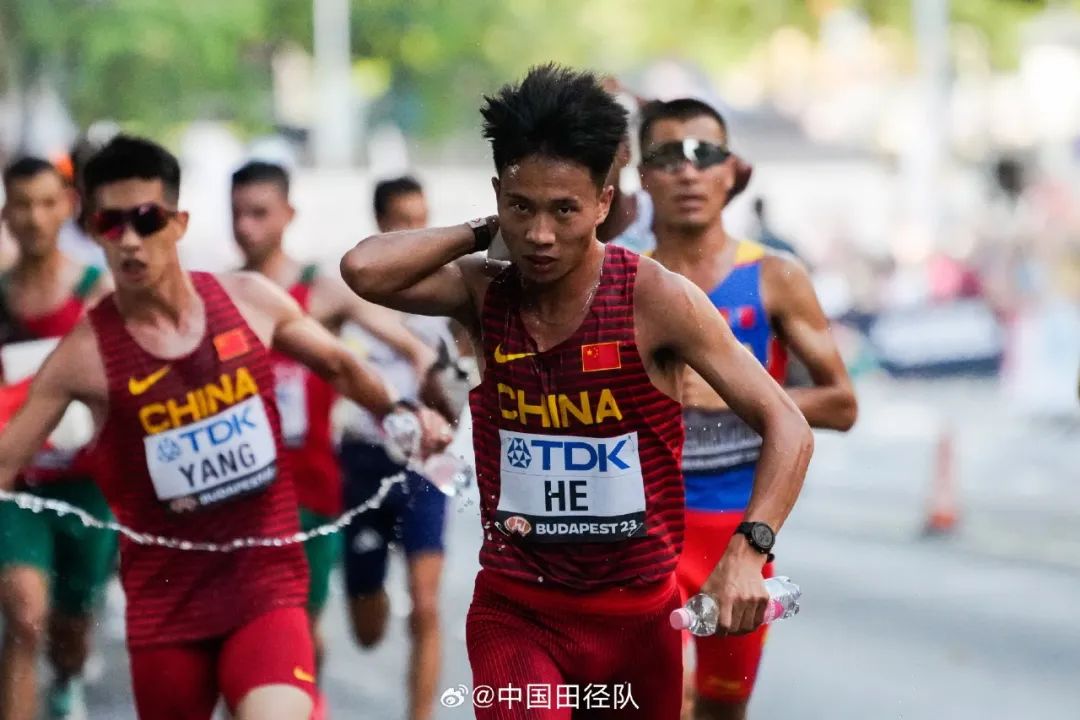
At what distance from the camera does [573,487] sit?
4.42 m

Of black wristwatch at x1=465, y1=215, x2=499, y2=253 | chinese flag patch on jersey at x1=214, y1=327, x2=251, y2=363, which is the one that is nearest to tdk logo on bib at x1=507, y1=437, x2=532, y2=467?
black wristwatch at x1=465, y1=215, x2=499, y2=253

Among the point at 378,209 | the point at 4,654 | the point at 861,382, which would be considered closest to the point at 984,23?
the point at 861,382

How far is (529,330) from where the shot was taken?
14.5 feet

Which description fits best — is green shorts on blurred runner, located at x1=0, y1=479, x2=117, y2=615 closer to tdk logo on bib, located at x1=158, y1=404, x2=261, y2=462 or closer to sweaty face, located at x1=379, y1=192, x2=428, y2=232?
sweaty face, located at x1=379, y1=192, x2=428, y2=232

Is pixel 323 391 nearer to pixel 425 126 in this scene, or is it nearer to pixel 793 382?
pixel 793 382

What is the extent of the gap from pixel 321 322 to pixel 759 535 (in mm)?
3984

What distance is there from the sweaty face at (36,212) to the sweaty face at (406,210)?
1.63m

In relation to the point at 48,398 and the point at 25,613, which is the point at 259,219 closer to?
the point at 25,613

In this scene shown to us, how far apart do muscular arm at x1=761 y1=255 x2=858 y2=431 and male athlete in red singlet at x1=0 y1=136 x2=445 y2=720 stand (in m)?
1.48

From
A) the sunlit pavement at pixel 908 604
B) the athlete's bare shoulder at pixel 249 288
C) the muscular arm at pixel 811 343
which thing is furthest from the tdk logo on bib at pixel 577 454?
the muscular arm at pixel 811 343

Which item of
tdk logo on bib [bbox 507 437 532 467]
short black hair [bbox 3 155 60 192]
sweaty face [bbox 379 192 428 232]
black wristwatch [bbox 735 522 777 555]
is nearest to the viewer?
black wristwatch [bbox 735 522 777 555]

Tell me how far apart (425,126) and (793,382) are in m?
27.4

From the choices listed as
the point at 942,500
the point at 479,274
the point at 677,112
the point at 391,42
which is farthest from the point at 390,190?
the point at 391,42

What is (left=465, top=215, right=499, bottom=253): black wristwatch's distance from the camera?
453 centimetres
